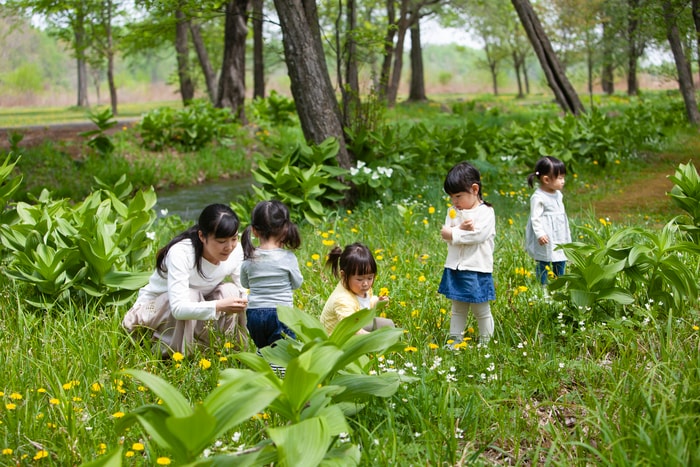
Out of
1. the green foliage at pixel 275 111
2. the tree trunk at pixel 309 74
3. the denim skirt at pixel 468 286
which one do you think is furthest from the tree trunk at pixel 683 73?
the denim skirt at pixel 468 286

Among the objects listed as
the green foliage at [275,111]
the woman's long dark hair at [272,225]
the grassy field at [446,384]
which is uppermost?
the green foliage at [275,111]

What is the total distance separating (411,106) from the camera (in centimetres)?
2558

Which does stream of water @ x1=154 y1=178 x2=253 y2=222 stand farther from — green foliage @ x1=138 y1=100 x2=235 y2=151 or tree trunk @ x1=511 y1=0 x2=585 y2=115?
tree trunk @ x1=511 y1=0 x2=585 y2=115

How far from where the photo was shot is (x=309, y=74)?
319 inches

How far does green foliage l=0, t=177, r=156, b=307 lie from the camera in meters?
4.59

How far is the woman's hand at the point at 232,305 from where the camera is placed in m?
3.83

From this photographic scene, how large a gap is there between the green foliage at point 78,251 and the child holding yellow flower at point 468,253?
1992mm

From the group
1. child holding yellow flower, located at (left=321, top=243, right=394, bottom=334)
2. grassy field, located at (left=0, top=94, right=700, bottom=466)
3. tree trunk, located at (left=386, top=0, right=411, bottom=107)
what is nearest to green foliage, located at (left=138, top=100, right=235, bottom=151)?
grassy field, located at (left=0, top=94, right=700, bottom=466)

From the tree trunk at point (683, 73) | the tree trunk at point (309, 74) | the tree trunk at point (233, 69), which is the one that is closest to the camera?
the tree trunk at point (309, 74)

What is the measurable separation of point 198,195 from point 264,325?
26.7 feet

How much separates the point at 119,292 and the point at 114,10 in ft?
62.2

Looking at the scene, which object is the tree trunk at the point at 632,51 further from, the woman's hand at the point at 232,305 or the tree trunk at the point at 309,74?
the woman's hand at the point at 232,305

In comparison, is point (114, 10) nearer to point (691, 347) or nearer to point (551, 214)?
point (551, 214)

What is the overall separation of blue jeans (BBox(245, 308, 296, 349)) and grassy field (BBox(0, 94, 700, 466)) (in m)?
0.19
